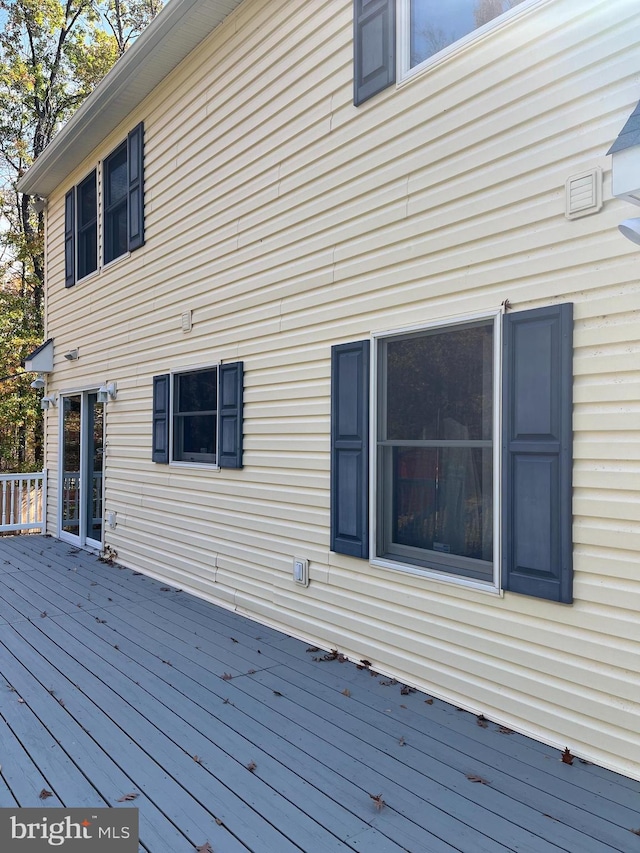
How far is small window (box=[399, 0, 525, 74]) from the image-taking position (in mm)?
3164

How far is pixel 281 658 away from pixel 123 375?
167 inches

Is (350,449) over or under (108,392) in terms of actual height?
under

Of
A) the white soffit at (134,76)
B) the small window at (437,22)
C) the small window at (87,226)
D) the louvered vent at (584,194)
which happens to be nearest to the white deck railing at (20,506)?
the small window at (87,226)

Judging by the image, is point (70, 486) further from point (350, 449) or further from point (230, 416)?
point (350, 449)

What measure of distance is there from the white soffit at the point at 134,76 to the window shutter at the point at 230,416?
2.95 m

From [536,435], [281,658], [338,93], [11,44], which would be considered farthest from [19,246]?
[536,435]

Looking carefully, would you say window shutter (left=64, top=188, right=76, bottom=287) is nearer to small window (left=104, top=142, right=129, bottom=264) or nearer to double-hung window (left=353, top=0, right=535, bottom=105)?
small window (left=104, top=142, right=129, bottom=264)

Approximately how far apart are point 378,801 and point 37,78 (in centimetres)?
1685

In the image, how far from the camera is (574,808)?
7.54ft

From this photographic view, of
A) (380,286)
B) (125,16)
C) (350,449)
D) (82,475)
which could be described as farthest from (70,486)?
(125,16)

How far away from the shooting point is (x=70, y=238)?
27.8 ft

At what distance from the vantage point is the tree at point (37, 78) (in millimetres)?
14203

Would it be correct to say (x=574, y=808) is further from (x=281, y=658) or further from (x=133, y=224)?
(x=133, y=224)

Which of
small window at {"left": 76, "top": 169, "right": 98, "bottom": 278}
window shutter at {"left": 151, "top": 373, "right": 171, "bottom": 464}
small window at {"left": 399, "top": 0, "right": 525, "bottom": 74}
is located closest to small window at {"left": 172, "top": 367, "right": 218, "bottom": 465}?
window shutter at {"left": 151, "top": 373, "right": 171, "bottom": 464}
